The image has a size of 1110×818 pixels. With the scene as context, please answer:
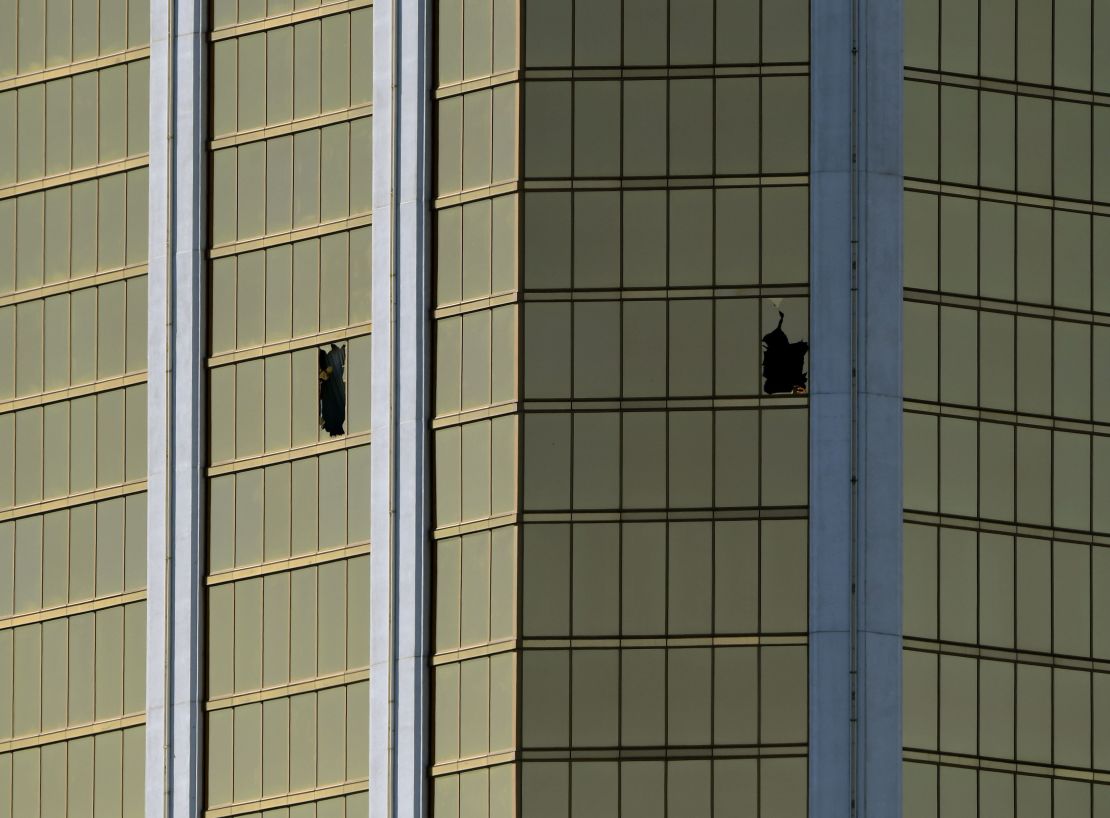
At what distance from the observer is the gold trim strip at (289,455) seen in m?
84.1

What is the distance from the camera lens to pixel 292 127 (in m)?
86.1

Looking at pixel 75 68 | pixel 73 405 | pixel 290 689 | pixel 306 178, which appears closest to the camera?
pixel 290 689

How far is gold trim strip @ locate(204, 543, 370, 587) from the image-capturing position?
8325 cm

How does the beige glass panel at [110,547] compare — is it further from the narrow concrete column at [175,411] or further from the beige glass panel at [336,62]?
the beige glass panel at [336,62]

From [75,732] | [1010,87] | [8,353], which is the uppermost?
[1010,87]

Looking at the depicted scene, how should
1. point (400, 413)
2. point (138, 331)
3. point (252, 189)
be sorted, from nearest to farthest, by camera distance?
1. point (400, 413)
2. point (252, 189)
3. point (138, 331)

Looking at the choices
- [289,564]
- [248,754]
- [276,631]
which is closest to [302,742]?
[248,754]

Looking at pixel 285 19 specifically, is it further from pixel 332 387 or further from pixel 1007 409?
pixel 1007 409

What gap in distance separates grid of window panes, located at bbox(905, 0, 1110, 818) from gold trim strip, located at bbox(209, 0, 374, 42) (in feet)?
48.4

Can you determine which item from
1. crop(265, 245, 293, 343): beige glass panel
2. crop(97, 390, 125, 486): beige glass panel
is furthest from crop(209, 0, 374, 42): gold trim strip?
crop(97, 390, 125, 486): beige glass panel

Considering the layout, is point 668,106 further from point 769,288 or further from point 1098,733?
point 1098,733

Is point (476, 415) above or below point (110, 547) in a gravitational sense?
above

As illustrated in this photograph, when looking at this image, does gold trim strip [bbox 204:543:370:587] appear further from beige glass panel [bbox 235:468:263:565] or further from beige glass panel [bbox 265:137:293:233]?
beige glass panel [bbox 265:137:293:233]

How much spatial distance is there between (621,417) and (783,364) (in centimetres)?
428
